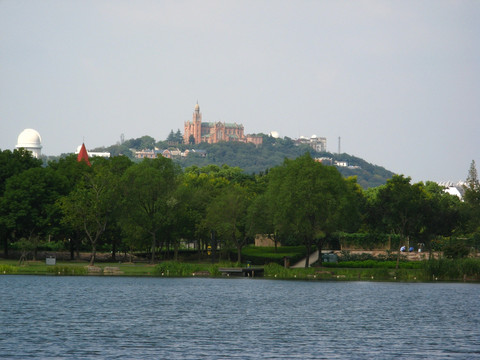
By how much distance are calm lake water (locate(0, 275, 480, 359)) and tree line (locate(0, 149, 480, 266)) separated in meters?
16.7

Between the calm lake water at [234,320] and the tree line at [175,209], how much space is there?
1666 centimetres

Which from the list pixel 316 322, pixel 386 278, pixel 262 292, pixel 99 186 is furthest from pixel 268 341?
pixel 99 186

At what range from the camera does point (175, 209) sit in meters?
98.4

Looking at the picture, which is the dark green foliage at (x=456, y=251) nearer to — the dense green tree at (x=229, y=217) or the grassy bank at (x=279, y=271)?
the grassy bank at (x=279, y=271)

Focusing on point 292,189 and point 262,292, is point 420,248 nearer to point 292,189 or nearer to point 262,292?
point 292,189

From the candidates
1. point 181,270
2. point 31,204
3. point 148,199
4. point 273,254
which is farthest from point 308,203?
point 31,204

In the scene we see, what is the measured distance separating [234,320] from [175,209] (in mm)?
51588

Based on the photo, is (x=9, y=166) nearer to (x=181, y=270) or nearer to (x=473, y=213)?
(x=181, y=270)

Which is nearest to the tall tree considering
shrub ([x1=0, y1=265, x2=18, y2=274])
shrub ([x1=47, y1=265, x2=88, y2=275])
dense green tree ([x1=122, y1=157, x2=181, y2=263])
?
shrub ([x1=0, y1=265, x2=18, y2=274])

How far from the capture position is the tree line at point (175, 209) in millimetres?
91312

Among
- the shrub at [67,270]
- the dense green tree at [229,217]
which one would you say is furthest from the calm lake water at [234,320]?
the dense green tree at [229,217]

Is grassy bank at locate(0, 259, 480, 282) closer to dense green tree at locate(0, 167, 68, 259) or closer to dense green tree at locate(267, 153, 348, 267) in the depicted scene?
dense green tree at locate(267, 153, 348, 267)

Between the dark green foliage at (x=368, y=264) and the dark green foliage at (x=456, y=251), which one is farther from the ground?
the dark green foliage at (x=456, y=251)

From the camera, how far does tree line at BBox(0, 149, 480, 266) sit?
300ft
